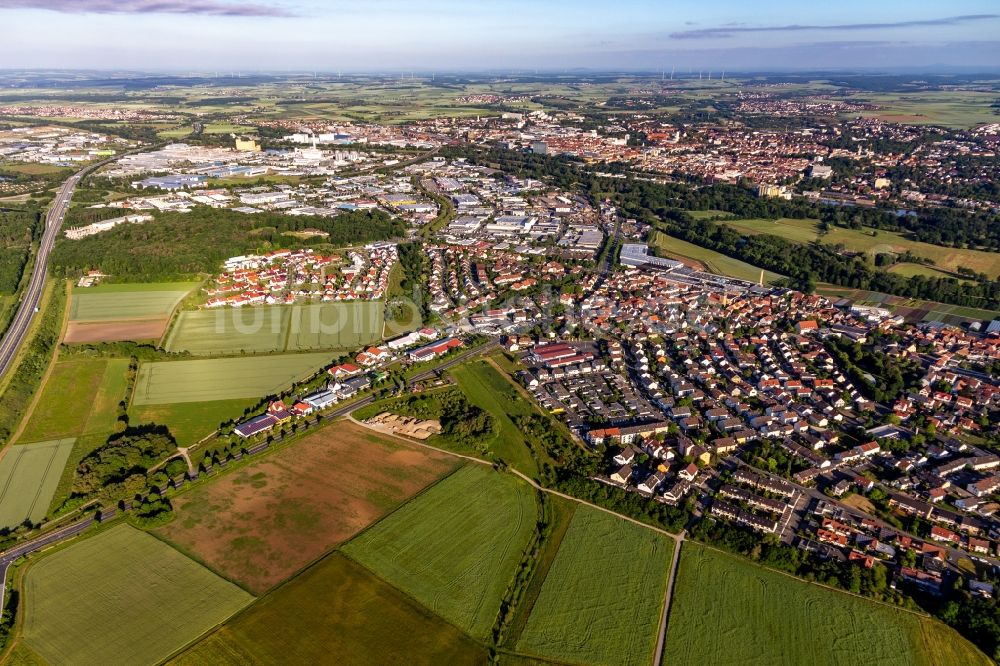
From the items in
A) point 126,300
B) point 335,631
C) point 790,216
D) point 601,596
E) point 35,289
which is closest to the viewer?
point 335,631

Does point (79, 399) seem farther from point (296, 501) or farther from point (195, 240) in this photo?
point (195, 240)

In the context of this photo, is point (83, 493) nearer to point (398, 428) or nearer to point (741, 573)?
point (398, 428)

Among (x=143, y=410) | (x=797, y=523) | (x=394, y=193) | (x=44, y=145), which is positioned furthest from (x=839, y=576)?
(x=44, y=145)

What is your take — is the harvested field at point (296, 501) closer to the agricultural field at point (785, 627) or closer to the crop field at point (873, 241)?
the agricultural field at point (785, 627)

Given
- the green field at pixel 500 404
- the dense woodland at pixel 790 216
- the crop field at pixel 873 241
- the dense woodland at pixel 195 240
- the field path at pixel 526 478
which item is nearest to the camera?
the field path at pixel 526 478

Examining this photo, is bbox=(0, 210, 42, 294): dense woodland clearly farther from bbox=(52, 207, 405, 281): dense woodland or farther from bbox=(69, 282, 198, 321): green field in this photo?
bbox=(69, 282, 198, 321): green field

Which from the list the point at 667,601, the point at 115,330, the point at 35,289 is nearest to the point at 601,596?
the point at 667,601

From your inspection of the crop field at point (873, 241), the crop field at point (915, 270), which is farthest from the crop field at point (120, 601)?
the crop field at point (873, 241)
